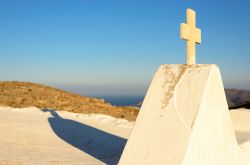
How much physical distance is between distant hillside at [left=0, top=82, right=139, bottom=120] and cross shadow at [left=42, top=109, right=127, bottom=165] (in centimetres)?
520

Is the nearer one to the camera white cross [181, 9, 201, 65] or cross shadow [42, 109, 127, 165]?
white cross [181, 9, 201, 65]

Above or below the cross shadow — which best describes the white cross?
above

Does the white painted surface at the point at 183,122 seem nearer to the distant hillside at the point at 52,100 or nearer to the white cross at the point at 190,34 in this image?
the white cross at the point at 190,34

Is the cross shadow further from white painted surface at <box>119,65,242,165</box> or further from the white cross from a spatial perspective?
the white cross

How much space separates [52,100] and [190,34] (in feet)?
48.9

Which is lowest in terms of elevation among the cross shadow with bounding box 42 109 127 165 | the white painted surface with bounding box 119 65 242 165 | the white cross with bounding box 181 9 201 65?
the cross shadow with bounding box 42 109 127 165

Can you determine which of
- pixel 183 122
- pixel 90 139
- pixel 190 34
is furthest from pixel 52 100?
pixel 183 122

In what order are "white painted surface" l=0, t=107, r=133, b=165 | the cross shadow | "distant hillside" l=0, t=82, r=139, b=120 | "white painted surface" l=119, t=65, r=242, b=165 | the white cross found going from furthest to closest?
"distant hillside" l=0, t=82, r=139, b=120
the cross shadow
"white painted surface" l=0, t=107, r=133, b=165
the white cross
"white painted surface" l=119, t=65, r=242, b=165

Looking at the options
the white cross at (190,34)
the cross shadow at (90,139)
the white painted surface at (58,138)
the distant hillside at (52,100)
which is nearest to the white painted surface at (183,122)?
the white cross at (190,34)

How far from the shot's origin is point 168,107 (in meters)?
5.23

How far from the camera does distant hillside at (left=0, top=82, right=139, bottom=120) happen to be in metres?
18.4

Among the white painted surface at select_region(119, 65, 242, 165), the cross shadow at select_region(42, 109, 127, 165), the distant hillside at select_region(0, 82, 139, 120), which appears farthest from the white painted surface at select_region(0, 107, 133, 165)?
the distant hillside at select_region(0, 82, 139, 120)

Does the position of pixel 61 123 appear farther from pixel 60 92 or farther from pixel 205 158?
pixel 60 92

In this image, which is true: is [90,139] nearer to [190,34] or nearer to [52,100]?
[190,34]
